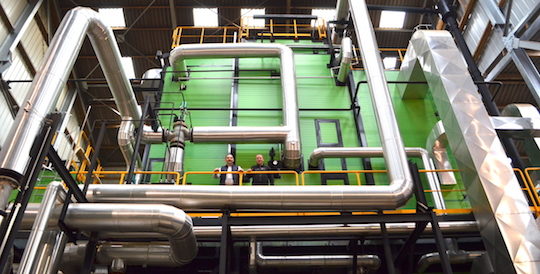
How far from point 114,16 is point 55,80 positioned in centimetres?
1615

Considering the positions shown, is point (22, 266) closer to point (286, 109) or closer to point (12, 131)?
point (12, 131)

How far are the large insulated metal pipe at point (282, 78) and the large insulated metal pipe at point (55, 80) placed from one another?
8.18 ft

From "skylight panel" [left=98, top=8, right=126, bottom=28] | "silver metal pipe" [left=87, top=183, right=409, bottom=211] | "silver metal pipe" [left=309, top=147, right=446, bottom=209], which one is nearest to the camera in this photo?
"silver metal pipe" [left=87, top=183, right=409, bottom=211]

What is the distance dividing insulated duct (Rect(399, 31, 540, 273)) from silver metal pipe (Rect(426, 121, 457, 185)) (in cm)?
139

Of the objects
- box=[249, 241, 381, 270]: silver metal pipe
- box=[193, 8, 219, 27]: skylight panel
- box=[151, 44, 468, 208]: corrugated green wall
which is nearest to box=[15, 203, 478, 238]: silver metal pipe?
box=[249, 241, 381, 270]: silver metal pipe

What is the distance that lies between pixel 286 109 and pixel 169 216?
535 cm

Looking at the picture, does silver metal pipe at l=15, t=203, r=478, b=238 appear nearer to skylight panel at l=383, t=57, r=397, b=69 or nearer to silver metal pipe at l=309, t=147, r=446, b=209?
silver metal pipe at l=309, t=147, r=446, b=209

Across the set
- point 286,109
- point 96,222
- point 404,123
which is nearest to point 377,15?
point 404,123

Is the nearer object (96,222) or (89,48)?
(96,222)

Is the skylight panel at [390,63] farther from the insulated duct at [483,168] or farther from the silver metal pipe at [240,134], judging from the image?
the silver metal pipe at [240,134]

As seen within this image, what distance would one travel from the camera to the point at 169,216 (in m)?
6.58

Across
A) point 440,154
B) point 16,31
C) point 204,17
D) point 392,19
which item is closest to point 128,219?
point 440,154

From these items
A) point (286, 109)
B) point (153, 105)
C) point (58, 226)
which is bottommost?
point (58, 226)

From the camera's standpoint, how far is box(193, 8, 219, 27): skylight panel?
2211 centimetres
